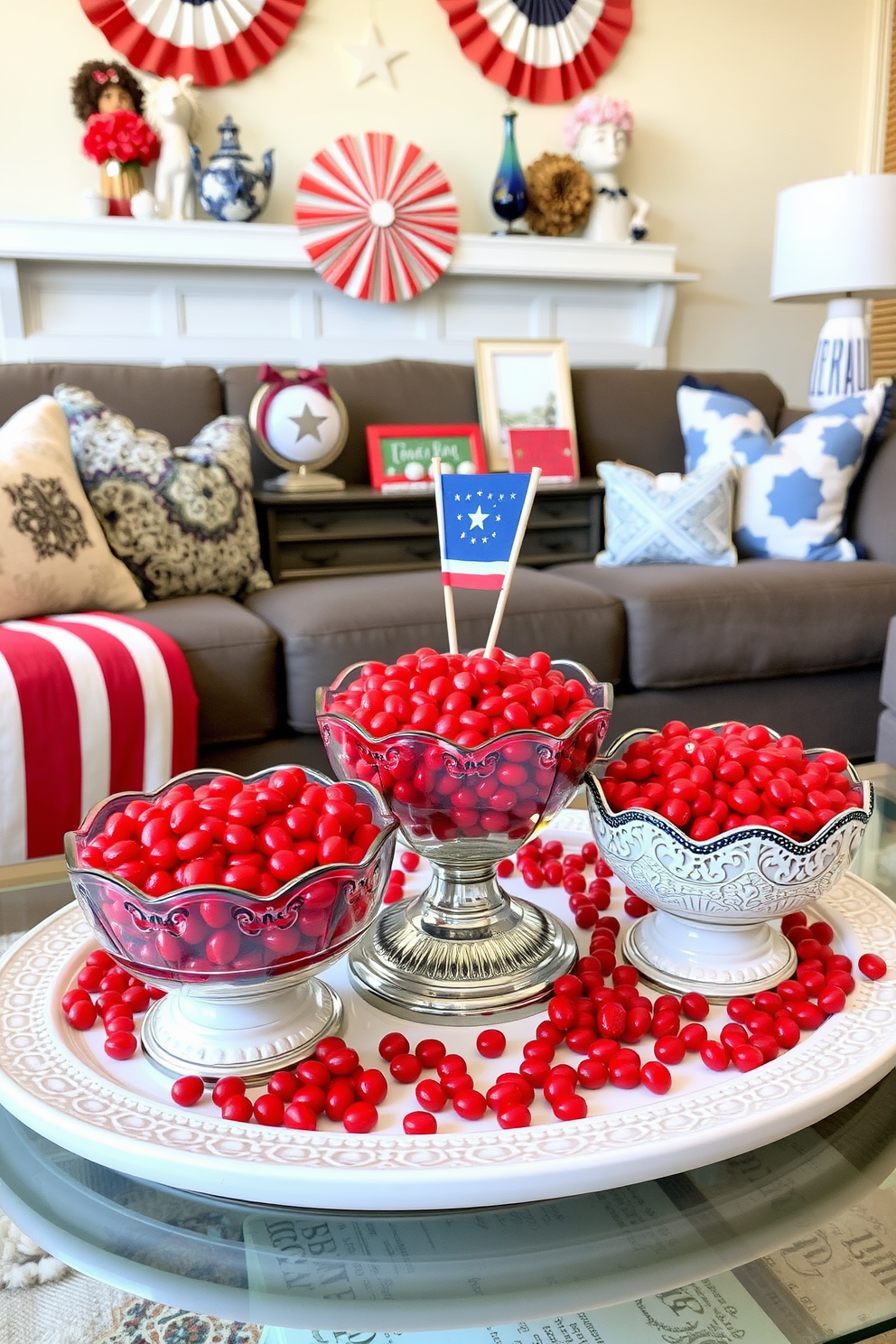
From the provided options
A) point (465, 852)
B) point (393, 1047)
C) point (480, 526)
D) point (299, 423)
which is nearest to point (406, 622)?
point (299, 423)

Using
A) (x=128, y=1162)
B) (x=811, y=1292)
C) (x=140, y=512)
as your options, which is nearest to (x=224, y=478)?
(x=140, y=512)

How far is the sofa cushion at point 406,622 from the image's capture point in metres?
1.69

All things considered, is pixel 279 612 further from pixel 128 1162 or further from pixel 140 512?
pixel 128 1162

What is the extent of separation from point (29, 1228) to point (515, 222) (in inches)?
115

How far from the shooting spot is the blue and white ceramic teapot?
254 cm

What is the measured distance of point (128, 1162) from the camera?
1.69ft

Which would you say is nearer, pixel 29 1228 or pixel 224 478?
pixel 29 1228

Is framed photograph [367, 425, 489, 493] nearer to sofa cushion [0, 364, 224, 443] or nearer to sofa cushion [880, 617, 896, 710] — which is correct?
sofa cushion [0, 364, 224, 443]

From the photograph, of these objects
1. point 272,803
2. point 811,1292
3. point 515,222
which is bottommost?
point 811,1292

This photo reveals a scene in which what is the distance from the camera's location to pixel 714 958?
2.29 ft

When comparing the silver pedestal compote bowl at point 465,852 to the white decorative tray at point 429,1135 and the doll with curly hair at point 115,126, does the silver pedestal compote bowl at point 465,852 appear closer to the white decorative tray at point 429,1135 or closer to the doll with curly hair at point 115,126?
the white decorative tray at point 429,1135

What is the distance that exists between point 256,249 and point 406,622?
54.0 inches

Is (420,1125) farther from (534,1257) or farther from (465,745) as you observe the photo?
(465,745)

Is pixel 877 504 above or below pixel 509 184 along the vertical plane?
below
